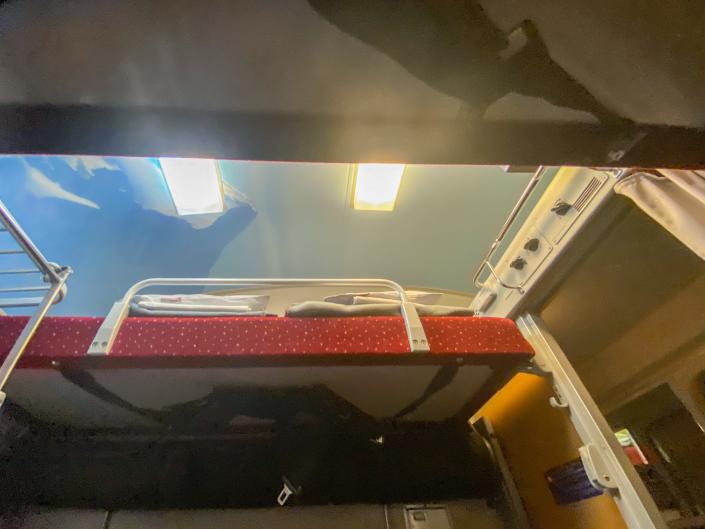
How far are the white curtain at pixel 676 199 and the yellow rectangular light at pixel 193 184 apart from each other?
1292mm

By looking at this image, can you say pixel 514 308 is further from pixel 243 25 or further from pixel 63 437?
pixel 63 437

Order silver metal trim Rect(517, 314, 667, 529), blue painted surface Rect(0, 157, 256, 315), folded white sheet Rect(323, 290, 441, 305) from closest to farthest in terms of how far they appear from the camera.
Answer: silver metal trim Rect(517, 314, 667, 529) → folded white sheet Rect(323, 290, 441, 305) → blue painted surface Rect(0, 157, 256, 315)

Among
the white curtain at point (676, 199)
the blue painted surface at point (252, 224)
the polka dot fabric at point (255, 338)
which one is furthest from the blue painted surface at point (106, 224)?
the white curtain at point (676, 199)

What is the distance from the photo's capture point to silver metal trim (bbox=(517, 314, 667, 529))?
38.3 inches

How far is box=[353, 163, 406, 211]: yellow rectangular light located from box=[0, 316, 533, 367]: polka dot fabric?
0.66 meters

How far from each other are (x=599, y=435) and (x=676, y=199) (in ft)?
2.01

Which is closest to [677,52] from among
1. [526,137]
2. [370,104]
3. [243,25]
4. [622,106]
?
[622,106]

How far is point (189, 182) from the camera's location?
1667 millimetres

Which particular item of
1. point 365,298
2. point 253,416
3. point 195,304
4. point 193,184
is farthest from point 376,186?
point 253,416

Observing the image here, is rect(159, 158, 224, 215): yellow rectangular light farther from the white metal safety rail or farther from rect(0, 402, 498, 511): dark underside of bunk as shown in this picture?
rect(0, 402, 498, 511): dark underside of bunk

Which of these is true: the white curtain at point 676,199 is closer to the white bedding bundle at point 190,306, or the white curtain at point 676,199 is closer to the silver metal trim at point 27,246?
the white bedding bundle at point 190,306

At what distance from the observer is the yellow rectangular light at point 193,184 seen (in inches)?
62.2

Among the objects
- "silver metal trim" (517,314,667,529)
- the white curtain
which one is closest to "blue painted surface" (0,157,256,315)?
"silver metal trim" (517,314,667,529)

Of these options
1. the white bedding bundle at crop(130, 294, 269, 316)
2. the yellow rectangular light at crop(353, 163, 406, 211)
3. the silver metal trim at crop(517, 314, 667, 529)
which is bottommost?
the silver metal trim at crop(517, 314, 667, 529)
